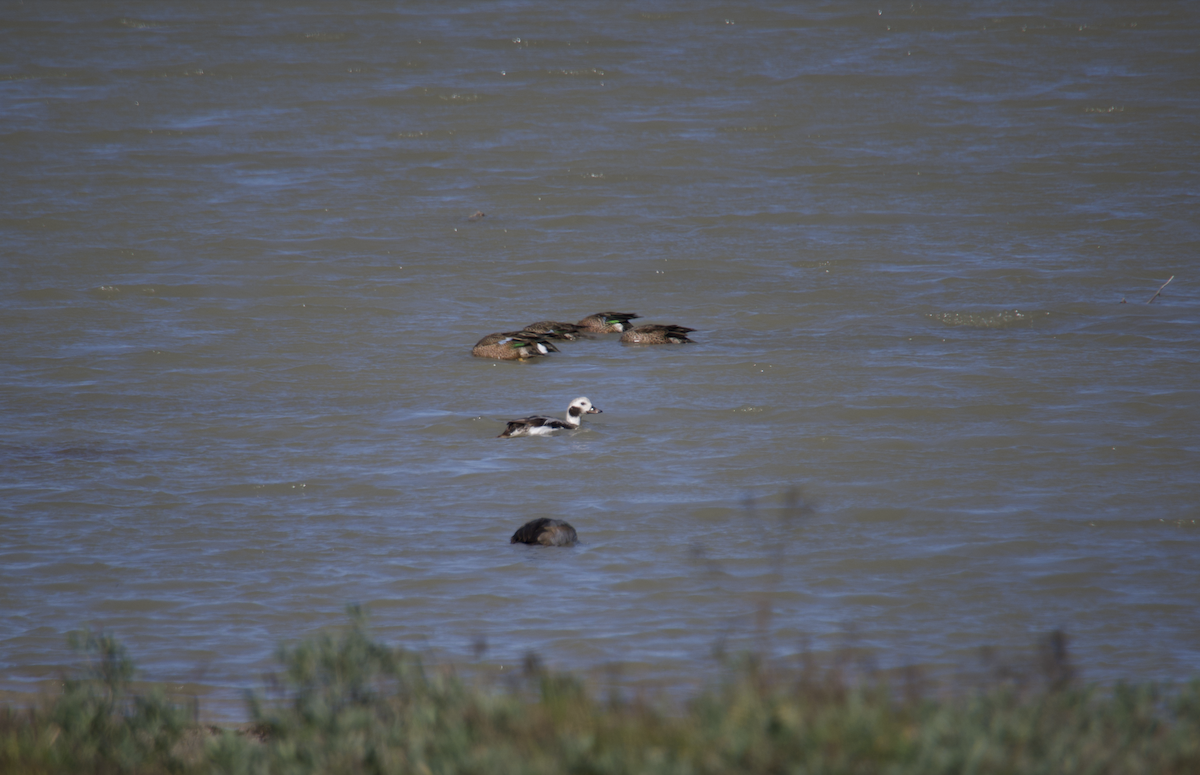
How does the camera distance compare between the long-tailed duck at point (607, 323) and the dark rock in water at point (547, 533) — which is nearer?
the dark rock in water at point (547, 533)

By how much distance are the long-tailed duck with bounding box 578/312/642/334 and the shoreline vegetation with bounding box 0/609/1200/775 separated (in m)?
8.46

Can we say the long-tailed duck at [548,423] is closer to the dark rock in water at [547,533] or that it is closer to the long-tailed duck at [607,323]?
the dark rock in water at [547,533]

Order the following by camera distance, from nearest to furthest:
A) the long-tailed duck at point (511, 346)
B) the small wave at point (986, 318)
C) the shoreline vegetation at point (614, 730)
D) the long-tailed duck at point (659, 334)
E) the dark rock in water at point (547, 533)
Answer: the shoreline vegetation at point (614, 730), the dark rock in water at point (547, 533), the long-tailed duck at point (511, 346), the long-tailed duck at point (659, 334), the small wave at point (986, 318)

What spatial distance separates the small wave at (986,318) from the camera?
41.3 ft

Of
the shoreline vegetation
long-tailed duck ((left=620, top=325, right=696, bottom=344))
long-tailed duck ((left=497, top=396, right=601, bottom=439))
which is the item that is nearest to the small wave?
long-tailed duck ((left=620, top=325, right=696, bottom=344))

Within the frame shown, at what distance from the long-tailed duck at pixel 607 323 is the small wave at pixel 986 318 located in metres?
A: 3.10

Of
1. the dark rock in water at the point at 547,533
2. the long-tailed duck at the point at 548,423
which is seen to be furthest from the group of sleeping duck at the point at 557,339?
the dark rock in water at the point at 547,533

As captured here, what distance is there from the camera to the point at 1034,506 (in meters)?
7.75

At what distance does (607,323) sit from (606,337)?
151 millimetres

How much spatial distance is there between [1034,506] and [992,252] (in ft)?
25.9

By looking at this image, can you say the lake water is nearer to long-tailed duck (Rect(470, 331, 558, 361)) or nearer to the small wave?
the small wave

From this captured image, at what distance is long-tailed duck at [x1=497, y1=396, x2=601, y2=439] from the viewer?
952cm

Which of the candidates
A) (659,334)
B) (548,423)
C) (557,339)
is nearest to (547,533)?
(548,423)

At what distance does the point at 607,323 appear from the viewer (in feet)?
41.5
